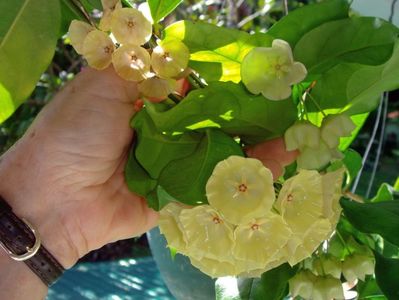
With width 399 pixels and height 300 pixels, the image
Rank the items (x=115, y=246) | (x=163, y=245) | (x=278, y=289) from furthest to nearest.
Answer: (x=115, y=246) → (x=163, y=245) → (x=278, y=289)

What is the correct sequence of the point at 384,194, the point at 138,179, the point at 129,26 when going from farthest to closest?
1. the point at 384,194
2. the point at 138,179
3. the point at 129,26

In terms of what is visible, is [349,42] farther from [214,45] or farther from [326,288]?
[326,288]

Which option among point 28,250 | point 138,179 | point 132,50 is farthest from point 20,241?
point 132,50

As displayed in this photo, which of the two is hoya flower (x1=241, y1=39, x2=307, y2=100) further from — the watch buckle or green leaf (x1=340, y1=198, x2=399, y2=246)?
the watch buckle

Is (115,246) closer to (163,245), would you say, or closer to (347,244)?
(163,245)

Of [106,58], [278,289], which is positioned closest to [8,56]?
[106,58]

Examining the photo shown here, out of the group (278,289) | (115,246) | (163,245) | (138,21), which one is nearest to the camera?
(138,21)

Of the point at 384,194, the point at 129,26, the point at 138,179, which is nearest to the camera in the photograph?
the point at 129,26
